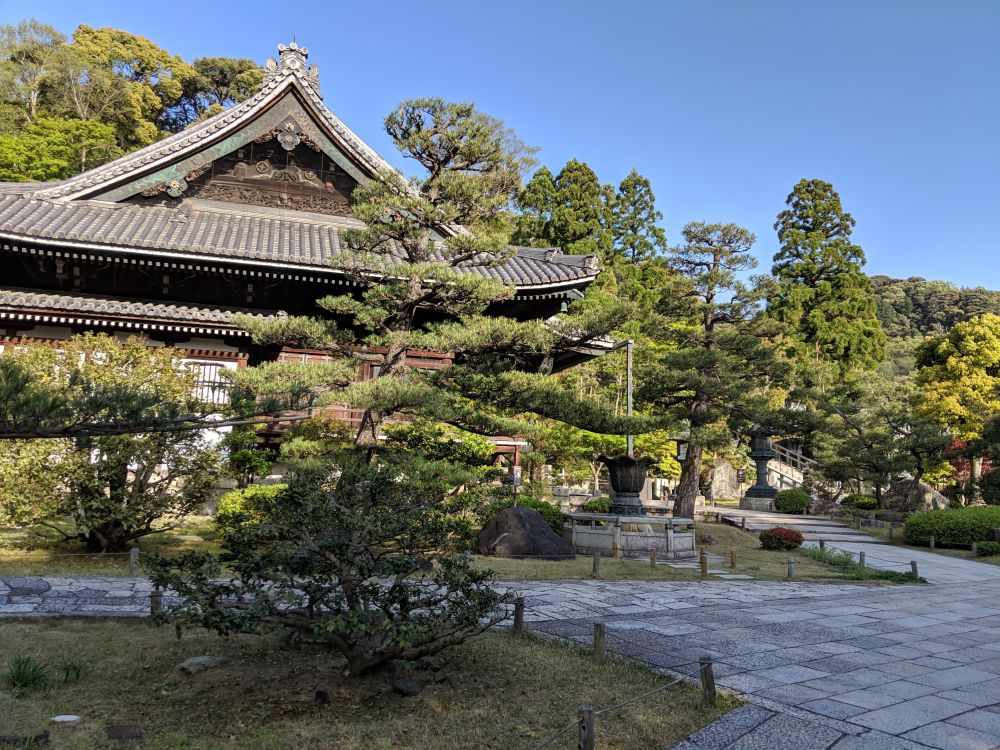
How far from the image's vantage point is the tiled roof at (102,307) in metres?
14.4

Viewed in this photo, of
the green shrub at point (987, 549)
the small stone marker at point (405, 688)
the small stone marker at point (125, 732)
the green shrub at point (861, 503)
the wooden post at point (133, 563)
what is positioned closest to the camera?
the small stone marker at point (125, 732)

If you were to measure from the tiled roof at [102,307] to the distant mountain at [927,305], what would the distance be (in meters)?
80.3

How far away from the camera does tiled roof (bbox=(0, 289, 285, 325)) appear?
14438 mm

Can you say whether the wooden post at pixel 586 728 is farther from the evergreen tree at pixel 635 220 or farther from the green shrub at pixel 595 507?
the evergreen tree at pixel 635 220

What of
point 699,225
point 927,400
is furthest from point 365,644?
point 927,400

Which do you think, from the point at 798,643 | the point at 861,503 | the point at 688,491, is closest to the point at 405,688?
the point at 798,643

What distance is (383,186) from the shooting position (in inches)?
460

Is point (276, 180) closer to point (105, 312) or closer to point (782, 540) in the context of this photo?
point (105, 312)

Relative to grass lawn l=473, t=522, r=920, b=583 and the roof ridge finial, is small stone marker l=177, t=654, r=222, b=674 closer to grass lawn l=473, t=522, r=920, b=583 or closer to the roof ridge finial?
grass lawn l=473, t=522, r=920, b=583

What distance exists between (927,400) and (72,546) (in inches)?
1328

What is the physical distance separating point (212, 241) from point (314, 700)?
12.8 metres

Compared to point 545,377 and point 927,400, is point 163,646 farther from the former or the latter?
point 927,400

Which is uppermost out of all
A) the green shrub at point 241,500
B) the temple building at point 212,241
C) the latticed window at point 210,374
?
the temple building at point 212,241

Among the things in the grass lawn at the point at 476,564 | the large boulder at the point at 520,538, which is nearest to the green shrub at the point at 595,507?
the grass lawn at the point at 476,564
